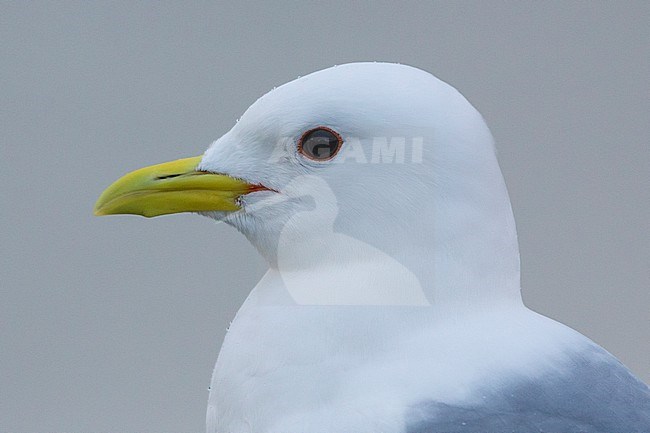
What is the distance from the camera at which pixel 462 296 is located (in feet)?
6.66

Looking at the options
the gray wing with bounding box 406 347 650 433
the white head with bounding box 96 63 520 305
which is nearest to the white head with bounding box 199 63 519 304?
the white head with bounding box 96 63 520 305

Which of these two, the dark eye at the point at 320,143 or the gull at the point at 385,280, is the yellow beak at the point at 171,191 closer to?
the gull at the point at 385,280

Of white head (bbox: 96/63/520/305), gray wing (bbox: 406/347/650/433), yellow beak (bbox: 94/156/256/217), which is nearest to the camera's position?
gray wing (bbox: 406/347/650/433)

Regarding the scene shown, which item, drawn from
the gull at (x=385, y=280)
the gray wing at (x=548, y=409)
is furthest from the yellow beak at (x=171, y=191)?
the gray wing at (x=548, y=409)

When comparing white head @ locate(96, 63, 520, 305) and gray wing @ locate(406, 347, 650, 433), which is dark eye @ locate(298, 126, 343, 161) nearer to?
white head @ locate(96, 63, 520, 305)

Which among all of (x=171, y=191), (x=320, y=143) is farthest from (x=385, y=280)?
(x=171, y=191)

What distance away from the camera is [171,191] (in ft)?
7.31

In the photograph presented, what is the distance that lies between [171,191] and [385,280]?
512 millimetres

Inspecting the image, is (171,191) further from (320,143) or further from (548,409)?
(548,409)

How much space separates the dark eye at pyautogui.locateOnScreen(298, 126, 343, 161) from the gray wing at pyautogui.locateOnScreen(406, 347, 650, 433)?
0.51 meters

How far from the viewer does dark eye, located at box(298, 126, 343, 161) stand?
2062 millimetres

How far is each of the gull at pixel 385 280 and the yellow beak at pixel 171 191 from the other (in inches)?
0.8

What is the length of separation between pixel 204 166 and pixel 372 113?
0.39 metres

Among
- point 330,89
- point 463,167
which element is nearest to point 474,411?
point 463,167
